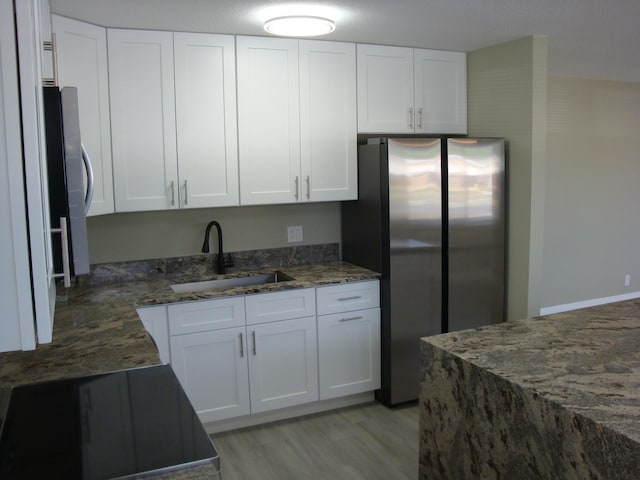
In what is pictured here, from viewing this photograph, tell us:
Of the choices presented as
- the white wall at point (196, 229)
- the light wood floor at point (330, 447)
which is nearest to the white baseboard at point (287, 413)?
the light wood floor at point (330, 447)

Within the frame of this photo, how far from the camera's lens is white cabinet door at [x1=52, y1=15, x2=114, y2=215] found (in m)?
2.80

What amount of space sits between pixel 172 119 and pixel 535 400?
243 centimetres

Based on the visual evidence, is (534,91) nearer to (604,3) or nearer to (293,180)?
(604,3)

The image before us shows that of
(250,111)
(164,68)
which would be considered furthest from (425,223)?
(164,68)

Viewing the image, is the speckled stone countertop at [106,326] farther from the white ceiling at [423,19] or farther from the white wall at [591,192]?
the white wall at [591,192]

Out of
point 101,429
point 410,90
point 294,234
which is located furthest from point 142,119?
point 101,429

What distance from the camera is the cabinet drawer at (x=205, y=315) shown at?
10.2 feet

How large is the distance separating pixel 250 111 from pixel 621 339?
2.28m

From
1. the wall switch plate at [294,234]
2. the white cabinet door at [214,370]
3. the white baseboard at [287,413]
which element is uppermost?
the wall switch plate at [294,234]

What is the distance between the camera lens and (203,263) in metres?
3.69

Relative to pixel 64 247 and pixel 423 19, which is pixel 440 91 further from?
pixel 64 247

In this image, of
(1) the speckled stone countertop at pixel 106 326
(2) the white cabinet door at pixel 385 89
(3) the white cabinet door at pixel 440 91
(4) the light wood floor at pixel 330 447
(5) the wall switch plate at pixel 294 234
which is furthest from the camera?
(5) the wall switch plate at pixel 294 234

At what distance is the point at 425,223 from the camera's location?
3.54 meters

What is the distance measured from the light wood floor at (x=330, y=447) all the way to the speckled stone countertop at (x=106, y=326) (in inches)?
32.6
